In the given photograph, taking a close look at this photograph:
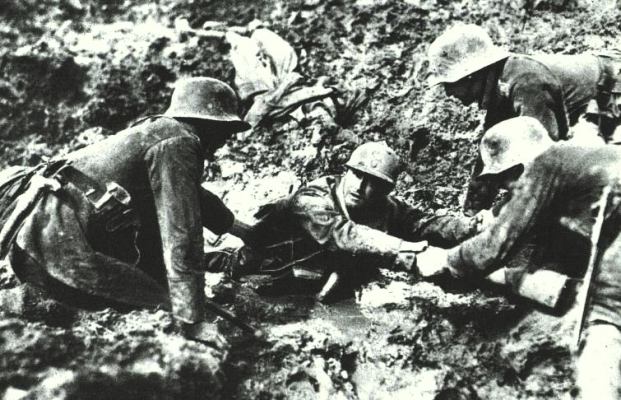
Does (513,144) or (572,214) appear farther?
(513,144)

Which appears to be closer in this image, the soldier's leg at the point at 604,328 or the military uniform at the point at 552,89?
the soldier's leg at the point at 604,328

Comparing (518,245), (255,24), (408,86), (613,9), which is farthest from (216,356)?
(613,9)

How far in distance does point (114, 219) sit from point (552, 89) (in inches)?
118

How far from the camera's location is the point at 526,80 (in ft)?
14.7

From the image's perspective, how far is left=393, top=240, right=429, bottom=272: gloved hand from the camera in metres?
4.21

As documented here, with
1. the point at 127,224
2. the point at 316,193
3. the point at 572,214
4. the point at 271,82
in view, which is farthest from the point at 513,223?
the point at 271,82

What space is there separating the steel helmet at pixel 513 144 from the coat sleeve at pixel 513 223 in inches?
6.1

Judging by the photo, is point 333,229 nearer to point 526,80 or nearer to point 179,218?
point 179,218

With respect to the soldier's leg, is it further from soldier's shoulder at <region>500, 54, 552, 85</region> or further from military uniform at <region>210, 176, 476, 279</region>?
soldier's shoulder at <region>500, 54, 552, 85</region>

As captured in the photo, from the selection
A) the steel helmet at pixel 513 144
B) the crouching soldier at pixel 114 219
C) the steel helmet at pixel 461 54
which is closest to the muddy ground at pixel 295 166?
the crouching soldier at pixel 114 219

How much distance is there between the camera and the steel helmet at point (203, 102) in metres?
3.89

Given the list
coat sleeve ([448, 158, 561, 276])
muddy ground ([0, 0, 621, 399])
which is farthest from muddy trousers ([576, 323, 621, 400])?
coat sleeve ([448, 158, 561, 276])

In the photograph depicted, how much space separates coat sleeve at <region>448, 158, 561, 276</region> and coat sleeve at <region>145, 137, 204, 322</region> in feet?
5.09

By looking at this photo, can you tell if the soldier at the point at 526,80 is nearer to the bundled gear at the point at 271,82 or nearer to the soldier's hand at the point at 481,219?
the soldier's hand at the point at 481,219
